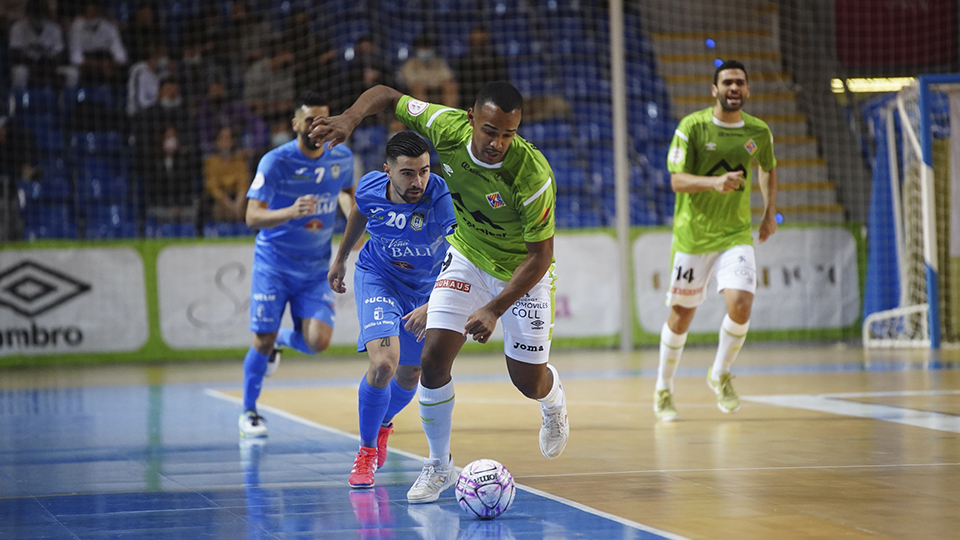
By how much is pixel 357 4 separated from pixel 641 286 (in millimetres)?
7681

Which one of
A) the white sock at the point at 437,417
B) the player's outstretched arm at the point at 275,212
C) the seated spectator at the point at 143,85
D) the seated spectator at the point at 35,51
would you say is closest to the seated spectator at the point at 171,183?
the seated spectator at the point at 143,85

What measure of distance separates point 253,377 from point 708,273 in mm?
3521

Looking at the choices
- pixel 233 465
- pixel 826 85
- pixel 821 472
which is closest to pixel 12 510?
pixel 233 465

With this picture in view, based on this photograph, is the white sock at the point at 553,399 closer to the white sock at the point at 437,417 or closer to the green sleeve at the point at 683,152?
the white sock at the point at 437,417

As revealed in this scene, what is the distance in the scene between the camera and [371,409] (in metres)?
5.84

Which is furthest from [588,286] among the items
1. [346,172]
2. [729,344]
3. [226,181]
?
[346,172]

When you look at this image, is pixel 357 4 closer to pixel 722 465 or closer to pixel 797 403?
pixel 797 403

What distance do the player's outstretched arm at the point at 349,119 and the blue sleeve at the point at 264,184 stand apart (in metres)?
2.55

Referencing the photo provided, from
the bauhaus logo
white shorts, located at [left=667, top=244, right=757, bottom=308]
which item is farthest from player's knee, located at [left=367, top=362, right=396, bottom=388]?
the bauhaus logo

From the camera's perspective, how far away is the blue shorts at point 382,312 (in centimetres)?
588

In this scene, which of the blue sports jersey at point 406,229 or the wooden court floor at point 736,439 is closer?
the wooden court floor at point 736,439

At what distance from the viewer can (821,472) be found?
5691mm

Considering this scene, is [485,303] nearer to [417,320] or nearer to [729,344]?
[417,320]

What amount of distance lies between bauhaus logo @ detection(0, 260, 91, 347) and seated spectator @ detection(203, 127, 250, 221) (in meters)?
2.74
